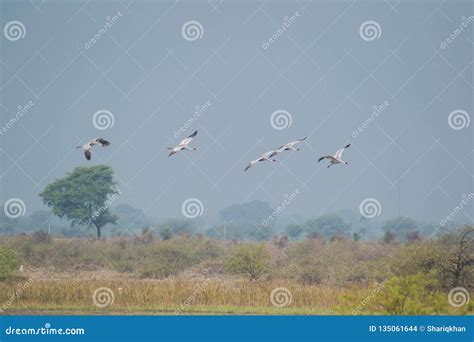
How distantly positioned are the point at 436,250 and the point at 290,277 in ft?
23.4

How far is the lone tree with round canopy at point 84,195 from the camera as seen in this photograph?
5238cm

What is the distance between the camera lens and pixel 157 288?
2528 centimetres

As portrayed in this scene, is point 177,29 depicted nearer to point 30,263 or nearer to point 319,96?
point 319,96

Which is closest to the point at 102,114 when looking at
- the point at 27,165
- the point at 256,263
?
the point at 27,165
